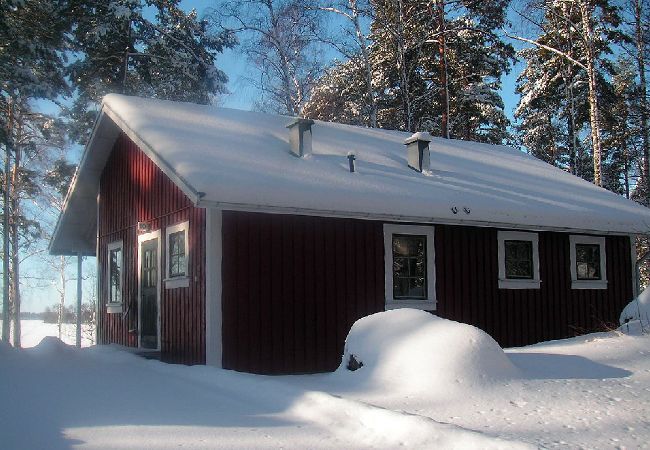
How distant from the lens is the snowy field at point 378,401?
5000mm

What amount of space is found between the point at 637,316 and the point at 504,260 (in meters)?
2.52

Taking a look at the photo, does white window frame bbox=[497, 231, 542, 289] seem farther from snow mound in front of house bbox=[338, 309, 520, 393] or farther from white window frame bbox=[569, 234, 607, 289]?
snow mound in front of house bbox=[338, 309, 520, 393]

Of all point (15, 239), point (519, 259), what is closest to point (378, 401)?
point (519, 259)

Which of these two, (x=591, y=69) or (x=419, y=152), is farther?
(x=591, y=69)

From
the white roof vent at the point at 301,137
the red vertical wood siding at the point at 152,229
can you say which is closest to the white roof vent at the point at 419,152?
the white roof vent at the point at 301,137

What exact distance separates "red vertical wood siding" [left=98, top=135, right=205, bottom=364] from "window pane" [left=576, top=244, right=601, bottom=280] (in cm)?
809

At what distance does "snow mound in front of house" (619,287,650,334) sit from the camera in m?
10.6

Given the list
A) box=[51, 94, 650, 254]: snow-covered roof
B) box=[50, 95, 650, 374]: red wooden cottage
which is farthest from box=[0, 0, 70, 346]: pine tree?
box=[50, 95, 650, 374]: red wooden cottage

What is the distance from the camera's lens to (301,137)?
11969 mm

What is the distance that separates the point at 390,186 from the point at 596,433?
6.74 meters

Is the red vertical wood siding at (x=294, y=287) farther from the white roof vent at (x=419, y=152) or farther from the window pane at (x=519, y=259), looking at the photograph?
the window pane at (x=519, y=259)

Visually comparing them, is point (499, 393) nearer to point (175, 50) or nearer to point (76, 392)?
point (76, 392)

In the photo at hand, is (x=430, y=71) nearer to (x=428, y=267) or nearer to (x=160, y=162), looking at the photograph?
(x=428, y=267)

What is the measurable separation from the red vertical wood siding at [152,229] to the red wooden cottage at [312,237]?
5 cm
